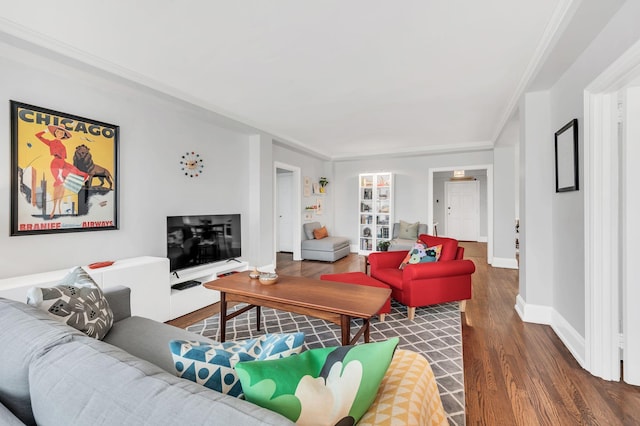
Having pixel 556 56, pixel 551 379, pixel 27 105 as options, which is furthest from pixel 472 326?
pixel 27 105

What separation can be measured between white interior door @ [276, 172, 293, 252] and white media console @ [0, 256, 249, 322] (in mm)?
3798

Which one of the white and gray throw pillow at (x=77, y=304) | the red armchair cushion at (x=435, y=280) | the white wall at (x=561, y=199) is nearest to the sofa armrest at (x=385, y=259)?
the red armchair cushion at (x=435, y=280)

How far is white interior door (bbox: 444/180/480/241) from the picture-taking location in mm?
9258

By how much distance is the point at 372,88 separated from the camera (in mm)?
3182

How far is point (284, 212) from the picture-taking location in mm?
7570

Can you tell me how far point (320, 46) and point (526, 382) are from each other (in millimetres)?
2856

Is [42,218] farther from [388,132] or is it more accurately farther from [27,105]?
[388,132]

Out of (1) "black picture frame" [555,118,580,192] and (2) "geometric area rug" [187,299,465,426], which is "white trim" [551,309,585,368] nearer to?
(2) "geometric area rug" [187,299,465,426]

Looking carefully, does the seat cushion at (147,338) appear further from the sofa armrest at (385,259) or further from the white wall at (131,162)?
the sofa armrest at (385,259)

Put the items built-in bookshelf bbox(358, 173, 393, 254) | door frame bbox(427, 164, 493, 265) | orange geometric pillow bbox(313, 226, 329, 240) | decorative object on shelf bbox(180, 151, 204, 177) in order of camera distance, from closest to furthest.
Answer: decorative object on shelf bbox(180, 151, 204, 177) → door frame bbox(427, 164, 493, 265) → orange geometric pillow bbox(313, 226, 329, 240) → built-in bookshelf bbox(358, 173, 393, 254)

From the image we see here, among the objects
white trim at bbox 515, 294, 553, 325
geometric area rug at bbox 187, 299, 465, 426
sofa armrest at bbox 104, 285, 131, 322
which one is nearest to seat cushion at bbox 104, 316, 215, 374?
sofa armrest at bbox 104, 285, 131, 322

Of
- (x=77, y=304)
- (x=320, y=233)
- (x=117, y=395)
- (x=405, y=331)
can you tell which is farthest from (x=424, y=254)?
(x=320, y=233)

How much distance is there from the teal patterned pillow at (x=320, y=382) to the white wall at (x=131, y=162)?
2.86m

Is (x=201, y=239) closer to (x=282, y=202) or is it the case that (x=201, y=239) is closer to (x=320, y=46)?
(x=320, y=46)
